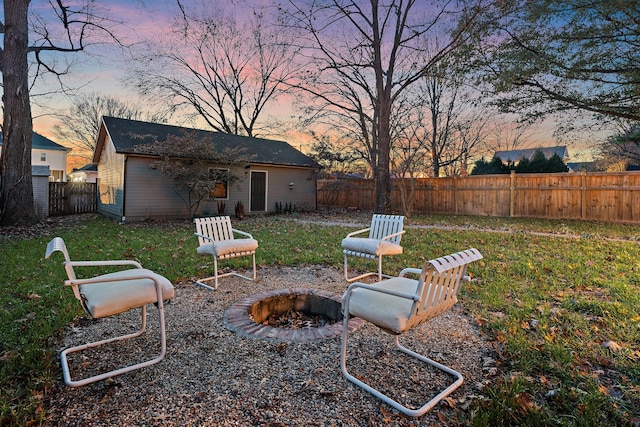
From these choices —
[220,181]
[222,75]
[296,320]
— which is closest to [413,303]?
[296,320]

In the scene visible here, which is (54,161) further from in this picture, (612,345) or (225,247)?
(612,345)

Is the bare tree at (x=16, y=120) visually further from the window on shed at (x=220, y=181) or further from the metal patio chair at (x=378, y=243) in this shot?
the metal patio chair at (x=378, y=243)

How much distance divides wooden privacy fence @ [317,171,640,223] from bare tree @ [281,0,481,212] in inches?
114

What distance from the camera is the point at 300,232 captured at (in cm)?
919

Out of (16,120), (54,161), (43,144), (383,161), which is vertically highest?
(43,144)

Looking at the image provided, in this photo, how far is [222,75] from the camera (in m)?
23.5

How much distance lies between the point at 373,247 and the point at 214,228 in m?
2.43

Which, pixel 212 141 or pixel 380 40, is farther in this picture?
pixel 212 141

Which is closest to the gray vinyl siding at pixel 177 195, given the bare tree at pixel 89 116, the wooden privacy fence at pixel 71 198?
the wooden privacy fence at pixel 71 198

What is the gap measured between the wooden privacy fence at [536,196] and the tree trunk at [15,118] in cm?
1332

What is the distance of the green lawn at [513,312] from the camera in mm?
1944

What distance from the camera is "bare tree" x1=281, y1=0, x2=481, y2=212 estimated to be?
1186cm

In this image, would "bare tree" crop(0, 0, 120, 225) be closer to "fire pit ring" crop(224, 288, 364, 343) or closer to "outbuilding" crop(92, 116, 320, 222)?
"outbuilding" crop(92, 116, 320, 222)

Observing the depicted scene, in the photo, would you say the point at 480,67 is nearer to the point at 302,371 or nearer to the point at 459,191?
the point at 459,191
